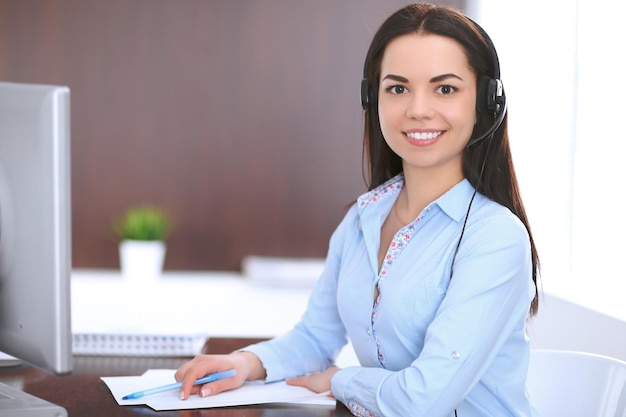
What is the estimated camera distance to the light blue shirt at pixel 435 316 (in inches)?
55.7

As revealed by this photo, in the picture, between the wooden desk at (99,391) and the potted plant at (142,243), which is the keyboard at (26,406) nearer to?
the wooden desk at (99,391)

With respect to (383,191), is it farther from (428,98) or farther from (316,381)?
(316,381)

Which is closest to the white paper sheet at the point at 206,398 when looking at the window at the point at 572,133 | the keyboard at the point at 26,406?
the keyboard at the point at 26,406

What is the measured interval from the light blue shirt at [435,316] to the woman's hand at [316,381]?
0.05 m

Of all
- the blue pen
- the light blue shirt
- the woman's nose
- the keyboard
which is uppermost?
the woman's nose

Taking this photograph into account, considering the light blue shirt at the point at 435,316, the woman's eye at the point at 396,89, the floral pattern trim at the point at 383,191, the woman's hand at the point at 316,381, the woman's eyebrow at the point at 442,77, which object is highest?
the woman's eyebrow at the point at 442,77

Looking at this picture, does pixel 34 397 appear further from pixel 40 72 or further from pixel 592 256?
pixel 40 72

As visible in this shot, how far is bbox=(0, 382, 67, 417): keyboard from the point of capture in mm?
1317

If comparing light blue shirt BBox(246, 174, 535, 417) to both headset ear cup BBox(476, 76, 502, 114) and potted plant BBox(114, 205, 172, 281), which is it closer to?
headset ear cup BBox(476, 76, 502, 114)

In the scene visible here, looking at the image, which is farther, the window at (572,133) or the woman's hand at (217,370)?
the window at (572,133)

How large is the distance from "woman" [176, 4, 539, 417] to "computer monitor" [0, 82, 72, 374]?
0.35 metres

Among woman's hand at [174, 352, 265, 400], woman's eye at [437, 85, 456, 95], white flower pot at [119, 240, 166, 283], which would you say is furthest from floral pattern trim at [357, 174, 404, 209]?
white flower pot at [119, 240, 166, 283]

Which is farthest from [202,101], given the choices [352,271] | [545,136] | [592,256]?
[352,271]

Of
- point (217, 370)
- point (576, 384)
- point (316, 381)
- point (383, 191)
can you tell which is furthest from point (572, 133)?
point (217, 370)
